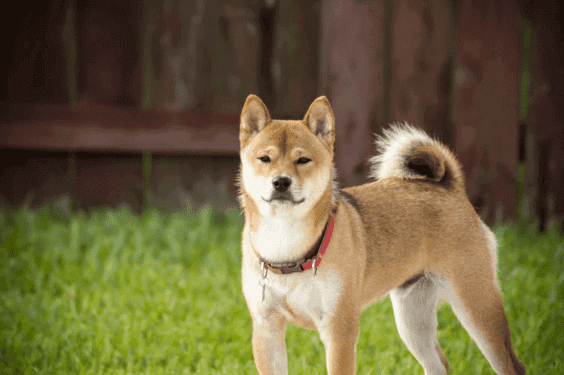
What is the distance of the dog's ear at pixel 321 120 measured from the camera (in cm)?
230

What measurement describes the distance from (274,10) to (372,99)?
153 centimetres

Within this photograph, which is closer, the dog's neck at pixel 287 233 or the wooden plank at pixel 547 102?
the dog's neck at pixel 287 233

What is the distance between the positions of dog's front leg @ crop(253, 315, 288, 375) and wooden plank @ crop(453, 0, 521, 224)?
135 inches

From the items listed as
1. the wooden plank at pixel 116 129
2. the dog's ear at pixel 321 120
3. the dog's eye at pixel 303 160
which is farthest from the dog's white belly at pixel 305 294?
the wooden plank at pixel 116 129

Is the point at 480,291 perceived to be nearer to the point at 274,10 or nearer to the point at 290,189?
the point at 290,189

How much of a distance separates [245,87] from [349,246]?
141 inches

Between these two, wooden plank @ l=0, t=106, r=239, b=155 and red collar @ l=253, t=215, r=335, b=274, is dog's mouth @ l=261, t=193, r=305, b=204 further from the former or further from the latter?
wooden plank @ l=0, t=106, r=239, b=155

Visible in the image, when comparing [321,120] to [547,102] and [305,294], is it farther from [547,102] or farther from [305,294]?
[547,102]

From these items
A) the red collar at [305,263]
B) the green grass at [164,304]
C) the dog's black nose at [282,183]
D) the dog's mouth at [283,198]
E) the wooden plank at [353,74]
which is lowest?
the green grass at [164,304]

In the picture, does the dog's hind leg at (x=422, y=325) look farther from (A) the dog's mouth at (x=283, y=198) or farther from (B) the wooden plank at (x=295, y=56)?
(B) the wooden plank at (x=295, y=56)

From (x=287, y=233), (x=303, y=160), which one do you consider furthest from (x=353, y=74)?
(x=287, y=233)

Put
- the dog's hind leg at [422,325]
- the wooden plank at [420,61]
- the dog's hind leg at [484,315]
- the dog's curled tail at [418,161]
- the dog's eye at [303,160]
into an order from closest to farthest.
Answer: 1. the dog's eye at [303,160]
2. the dog's hind leg at [484,315]
3. the dog's hind leg at [422,325]
4. the dog's curled tail at [418,161]
5. the wooden plank at [420,61]

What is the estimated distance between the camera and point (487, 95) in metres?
5.12

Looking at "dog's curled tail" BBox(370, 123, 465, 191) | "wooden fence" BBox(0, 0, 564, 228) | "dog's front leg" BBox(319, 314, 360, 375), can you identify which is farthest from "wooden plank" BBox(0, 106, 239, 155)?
"dog's front leg" BBox(319, 314, 360, 375)
